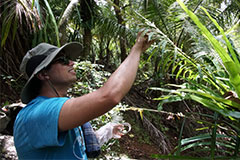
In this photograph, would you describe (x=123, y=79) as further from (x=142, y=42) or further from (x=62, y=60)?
(x=62, y=60)

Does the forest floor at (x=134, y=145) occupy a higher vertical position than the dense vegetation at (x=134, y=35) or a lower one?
lower

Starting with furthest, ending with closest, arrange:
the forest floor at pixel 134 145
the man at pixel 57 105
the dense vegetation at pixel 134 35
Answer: the forest floor at pixel 134 145, the dense vegetation at pixel 134 35, the man at pixel 57 105

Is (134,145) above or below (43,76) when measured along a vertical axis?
below

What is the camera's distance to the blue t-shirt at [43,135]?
820 mm

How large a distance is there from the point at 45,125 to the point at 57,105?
0.30 feet

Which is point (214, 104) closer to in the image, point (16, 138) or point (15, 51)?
point (16, 138)

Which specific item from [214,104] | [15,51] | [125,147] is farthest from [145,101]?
[214,104]

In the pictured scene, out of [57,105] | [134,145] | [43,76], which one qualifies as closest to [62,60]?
[43,76]

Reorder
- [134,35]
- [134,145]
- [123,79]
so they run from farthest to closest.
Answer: [134,35], [134,145], [123,79]

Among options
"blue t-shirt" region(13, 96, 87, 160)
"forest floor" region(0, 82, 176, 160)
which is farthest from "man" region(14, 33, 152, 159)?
"forest floor" region(0, 82, 176, 160)

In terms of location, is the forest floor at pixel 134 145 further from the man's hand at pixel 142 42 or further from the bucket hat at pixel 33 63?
the man's hand at pixel 142 42

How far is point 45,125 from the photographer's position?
0.82m

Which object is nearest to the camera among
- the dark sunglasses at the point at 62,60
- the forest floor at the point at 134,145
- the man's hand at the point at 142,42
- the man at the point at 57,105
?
the man at the point at 57,105

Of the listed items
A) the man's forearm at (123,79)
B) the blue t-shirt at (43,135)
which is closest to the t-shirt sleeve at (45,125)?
the blue t-shirt at (43,135)
